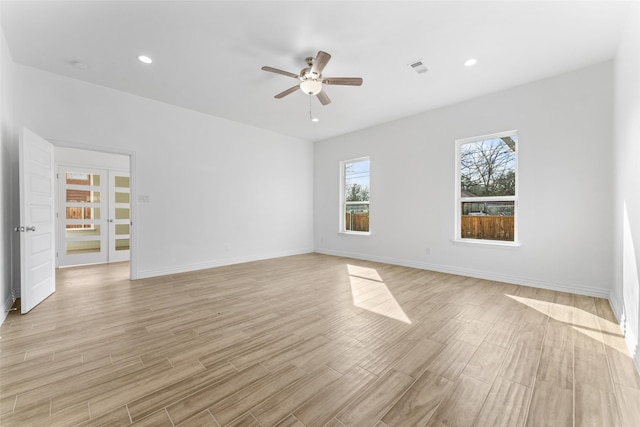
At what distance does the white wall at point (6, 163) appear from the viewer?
9.10 ft

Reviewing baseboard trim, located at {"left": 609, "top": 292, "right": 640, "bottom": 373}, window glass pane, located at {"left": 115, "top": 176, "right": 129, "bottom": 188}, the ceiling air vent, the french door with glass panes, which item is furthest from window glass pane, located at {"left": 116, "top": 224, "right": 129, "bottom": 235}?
baseboard trim, located at {"left": 609, "top": 292, "right": 640, "bottom": 373}

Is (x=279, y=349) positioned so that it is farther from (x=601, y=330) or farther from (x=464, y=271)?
(x=464, y=271)

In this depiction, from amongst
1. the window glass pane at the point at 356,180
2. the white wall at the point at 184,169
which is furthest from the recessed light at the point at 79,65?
the window glass pane at the point at 356,180

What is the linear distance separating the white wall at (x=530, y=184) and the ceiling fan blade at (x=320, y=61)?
111 inches

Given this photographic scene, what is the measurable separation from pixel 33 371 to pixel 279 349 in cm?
167

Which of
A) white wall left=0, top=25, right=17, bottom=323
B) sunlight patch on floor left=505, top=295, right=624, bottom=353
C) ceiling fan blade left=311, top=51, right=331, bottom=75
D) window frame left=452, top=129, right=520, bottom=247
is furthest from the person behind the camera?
window frame left=452, top=129, right=520, bottom=247

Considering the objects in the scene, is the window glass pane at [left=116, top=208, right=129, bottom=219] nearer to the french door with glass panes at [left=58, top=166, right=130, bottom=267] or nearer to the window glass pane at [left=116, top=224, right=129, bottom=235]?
the french door with glass panes at [left=58, top=166, right=130, bottom=267]

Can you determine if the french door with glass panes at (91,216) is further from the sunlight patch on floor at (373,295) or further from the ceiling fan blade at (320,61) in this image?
the ceiling fan blade at (320,61)

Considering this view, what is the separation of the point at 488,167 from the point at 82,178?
319 inches

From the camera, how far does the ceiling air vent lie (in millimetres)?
3281

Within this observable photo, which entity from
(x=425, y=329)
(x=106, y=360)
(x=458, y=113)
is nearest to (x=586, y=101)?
(x=458, y=113)

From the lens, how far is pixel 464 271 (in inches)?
176

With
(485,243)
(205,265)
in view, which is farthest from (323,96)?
(205,265)

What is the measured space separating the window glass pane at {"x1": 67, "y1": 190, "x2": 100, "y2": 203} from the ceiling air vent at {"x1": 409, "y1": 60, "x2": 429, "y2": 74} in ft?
22.3
